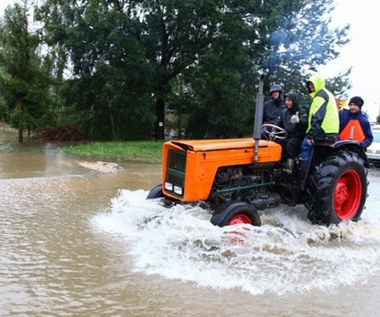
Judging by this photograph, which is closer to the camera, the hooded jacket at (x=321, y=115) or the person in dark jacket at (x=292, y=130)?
→ the hooded jacket at (x=321, y=115)

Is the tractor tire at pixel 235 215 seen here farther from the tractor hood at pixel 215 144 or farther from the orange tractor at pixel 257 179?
the tractor hood at pixel 215 144

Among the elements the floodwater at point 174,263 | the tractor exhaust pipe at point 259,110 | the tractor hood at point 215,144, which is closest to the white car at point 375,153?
the floodwater at point 174,263

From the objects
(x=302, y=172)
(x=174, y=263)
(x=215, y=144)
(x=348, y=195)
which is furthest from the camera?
(x=348, y=195)

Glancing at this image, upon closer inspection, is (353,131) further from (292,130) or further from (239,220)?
(239,220)

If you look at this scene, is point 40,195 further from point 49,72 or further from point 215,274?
point 49,72

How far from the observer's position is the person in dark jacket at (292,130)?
6332 millimetres

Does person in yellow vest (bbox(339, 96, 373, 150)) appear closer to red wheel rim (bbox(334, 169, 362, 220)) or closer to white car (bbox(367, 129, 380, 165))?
red wheel rim (bbox(334, 169, 362, 220))

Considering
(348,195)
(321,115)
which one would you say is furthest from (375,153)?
(321,115)

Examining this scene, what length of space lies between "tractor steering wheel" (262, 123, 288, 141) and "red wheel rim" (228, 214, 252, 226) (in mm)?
1407

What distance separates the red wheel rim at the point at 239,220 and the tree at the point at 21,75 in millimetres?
16587

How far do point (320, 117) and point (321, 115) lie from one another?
0.03m

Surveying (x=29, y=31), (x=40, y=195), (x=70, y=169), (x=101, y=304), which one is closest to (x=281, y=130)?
(x=101, y=304)

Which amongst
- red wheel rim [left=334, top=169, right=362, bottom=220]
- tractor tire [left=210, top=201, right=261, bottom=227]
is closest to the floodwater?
tractor tire [left=210, top=201, right=261, bottom=227]

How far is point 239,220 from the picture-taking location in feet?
18.3
